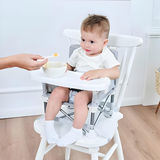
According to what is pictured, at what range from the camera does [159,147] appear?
1.58 metres

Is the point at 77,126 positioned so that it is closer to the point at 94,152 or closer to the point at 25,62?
the point at 94,152

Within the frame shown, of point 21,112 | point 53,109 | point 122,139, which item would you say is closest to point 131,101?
point 122,139

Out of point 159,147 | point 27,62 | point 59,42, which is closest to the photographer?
point 27,62

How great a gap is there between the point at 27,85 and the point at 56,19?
2.09ft

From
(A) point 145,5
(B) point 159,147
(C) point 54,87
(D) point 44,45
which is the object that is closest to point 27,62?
(C) point 54,87

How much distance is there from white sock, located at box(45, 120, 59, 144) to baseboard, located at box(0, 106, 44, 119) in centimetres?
102

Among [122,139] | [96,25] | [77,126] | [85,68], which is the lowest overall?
[122,139]

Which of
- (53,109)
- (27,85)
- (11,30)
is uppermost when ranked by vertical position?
(11,30)

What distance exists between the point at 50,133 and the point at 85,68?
398mm

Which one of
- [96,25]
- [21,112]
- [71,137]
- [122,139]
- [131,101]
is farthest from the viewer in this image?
[131,101]

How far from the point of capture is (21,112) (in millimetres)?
1934

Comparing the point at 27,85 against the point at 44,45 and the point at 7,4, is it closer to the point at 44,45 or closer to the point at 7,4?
the point at 44,45

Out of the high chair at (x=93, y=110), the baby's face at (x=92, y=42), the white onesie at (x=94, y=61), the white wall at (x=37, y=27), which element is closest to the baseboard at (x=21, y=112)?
the white wall at (x=37, y=27)

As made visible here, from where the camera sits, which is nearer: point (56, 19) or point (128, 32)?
point (56, 19)
